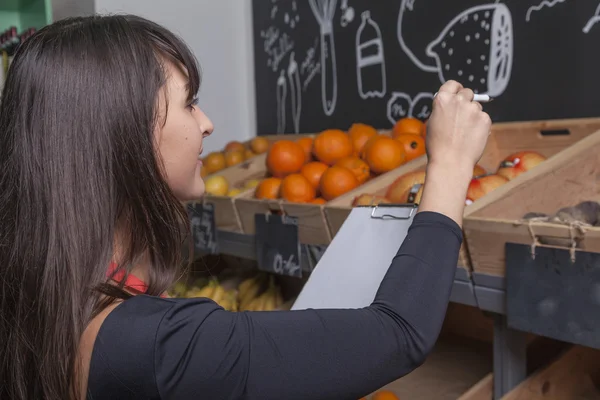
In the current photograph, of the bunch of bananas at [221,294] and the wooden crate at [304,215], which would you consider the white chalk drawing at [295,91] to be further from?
the wooden crate at [304,215]

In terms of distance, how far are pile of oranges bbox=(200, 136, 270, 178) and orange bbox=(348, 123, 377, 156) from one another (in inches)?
25.2

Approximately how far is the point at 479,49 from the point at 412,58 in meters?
0.31

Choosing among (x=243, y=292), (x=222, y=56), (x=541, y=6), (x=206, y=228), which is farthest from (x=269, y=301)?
(x=222, y=56)

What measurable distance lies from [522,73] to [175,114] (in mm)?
1335

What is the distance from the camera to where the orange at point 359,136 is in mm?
2037

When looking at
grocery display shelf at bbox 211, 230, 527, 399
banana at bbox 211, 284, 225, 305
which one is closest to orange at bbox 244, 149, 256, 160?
banana at bbox 211, 284, 225, 305

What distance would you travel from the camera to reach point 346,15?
2475mm

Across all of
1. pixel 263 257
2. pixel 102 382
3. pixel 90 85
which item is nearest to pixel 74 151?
pixel 90 85

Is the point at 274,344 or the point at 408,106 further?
the point at 408,106

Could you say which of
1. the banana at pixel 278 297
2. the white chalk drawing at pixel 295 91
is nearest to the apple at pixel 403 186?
the banana at pixel 278 297

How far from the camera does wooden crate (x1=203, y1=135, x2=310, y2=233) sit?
193 cm

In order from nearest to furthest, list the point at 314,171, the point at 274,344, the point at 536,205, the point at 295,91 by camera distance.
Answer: the point at 274,344, the point at 536,205, the point at 314,171, the point at 295,91

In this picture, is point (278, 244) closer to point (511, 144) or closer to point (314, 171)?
point (314, 171)

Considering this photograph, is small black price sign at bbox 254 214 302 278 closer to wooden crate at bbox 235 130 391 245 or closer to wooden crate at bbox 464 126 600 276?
wooden crate at bbox 235 130 391 245
